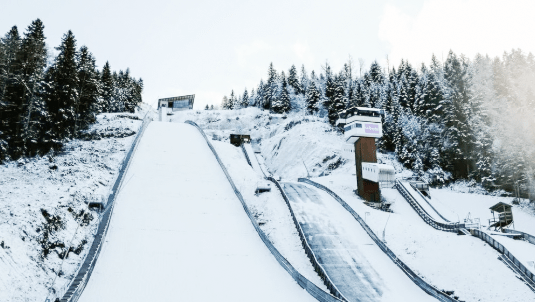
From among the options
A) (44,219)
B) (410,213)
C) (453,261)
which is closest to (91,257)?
(44,219)

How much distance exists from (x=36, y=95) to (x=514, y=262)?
40.3 m

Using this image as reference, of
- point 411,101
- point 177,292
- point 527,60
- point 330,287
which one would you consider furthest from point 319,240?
point 527,60

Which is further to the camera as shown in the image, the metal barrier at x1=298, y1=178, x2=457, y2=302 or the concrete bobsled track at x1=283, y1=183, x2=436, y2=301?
the concrete bobsled track at x1=283, y1=183, x2=436, y2=301

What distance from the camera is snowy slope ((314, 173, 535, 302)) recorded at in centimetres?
1628

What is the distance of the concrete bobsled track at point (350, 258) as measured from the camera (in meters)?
16.3

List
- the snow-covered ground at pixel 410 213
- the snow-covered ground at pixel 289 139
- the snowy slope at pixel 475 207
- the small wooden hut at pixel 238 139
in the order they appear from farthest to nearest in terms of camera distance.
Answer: the small wooden hut at pixel 238 139 → the snow-covered ground at pixel 289 139 → the snowy slope at pixel 475 207 → the snow-covered ground at pixel 410 213

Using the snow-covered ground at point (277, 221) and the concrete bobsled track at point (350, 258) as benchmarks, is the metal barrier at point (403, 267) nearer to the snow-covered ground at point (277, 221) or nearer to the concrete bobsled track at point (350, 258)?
the concrete bobsled track at point (350, 258)

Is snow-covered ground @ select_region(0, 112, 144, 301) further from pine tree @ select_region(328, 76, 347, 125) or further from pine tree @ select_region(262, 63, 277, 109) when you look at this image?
pine tree @ select_region(262, 63, 277, 109)

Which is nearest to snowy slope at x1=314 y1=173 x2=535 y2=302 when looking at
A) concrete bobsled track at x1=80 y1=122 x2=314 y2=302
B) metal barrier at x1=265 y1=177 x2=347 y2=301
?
metal barrier at x1=265 y1=177 x2=347 y2=301

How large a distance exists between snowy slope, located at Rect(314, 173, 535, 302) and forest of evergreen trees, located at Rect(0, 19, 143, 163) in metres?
30.3

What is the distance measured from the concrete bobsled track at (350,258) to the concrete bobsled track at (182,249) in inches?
142

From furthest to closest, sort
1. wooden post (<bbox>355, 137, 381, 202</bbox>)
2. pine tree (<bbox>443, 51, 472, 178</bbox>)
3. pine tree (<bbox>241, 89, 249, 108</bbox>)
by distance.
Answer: pine tree (<bbox>241, 89, 249, 108</bbox>) → pine tree (<bbox>443, 51, 472, 178</bbox>) → wooden post (<bbox>355, 137, 381, 202</bbox>)

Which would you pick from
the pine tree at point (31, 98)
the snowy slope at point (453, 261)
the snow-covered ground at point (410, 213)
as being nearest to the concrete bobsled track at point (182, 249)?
the snowy slope at point (453, 261)

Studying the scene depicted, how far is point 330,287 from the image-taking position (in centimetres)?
1571
